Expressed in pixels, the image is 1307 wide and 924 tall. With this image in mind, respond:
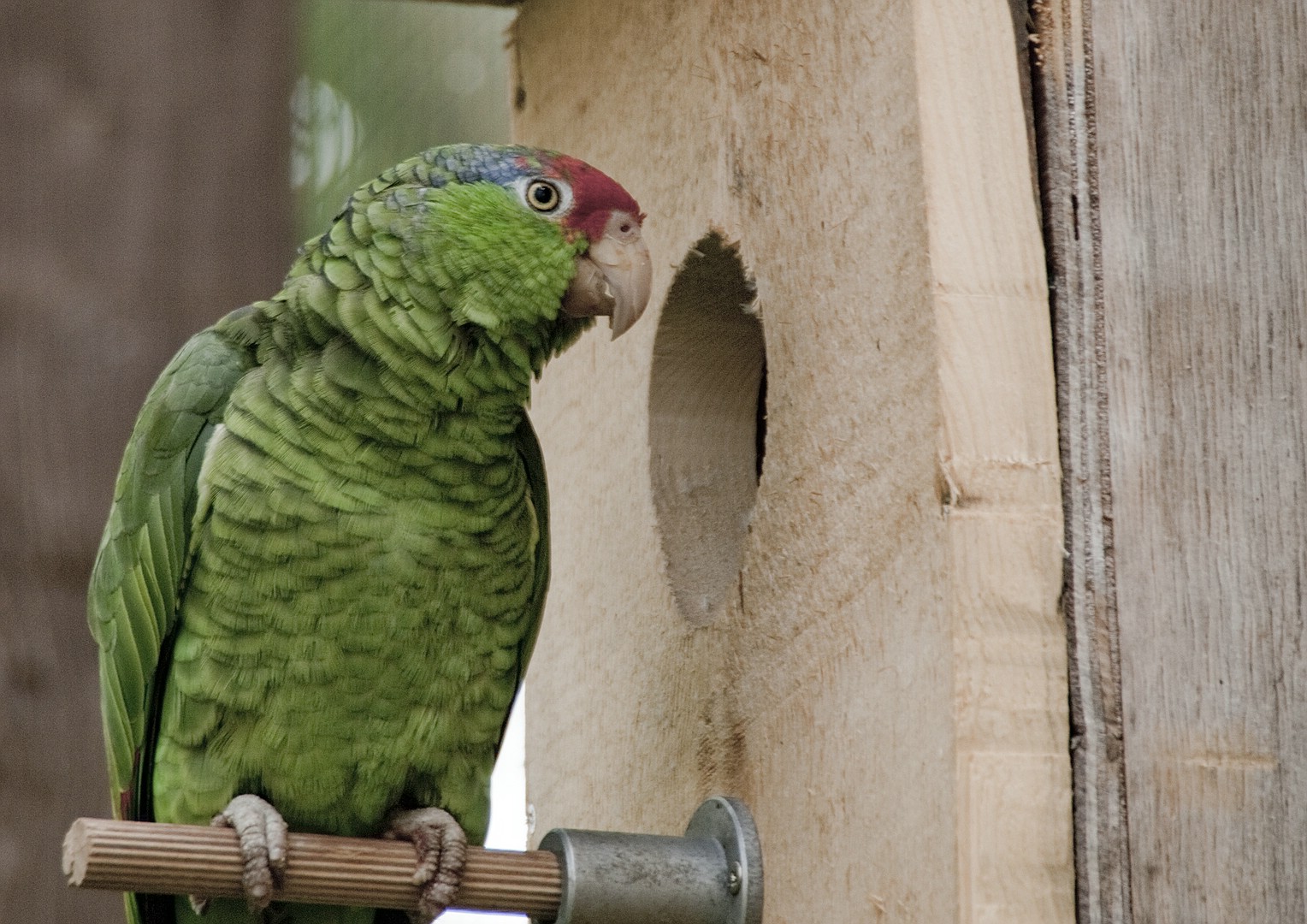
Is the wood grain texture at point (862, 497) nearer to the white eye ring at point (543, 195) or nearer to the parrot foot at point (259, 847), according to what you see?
the white eye ring at point (543, 195)

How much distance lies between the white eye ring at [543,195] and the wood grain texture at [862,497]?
0.18 m

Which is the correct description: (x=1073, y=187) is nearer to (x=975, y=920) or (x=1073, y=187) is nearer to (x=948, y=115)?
(x=948, y=115)

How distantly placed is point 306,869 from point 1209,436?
108 cm

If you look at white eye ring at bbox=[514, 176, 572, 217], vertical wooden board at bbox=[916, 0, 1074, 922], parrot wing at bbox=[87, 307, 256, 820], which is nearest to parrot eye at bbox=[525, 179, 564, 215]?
white eye ring at bbox=[514, 176, 572, 217]

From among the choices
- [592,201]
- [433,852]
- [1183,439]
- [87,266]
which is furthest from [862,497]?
[87,266]

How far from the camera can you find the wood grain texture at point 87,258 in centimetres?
168

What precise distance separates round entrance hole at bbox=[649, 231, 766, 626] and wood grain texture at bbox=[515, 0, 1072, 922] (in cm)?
4

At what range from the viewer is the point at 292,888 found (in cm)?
167

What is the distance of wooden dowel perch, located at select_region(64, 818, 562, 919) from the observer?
147cm

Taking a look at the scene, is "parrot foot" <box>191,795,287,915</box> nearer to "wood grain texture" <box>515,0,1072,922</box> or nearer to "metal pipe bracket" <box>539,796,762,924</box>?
"metal pipe bracket" <box>539,796,762,924</box>

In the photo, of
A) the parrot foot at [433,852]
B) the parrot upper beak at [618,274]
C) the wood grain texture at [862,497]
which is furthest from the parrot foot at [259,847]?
the parrot upper beak at [618,274]

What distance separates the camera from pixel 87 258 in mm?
1713

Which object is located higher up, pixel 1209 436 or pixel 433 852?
pixel 1209 436

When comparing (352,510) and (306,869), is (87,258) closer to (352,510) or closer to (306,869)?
(352,510)
